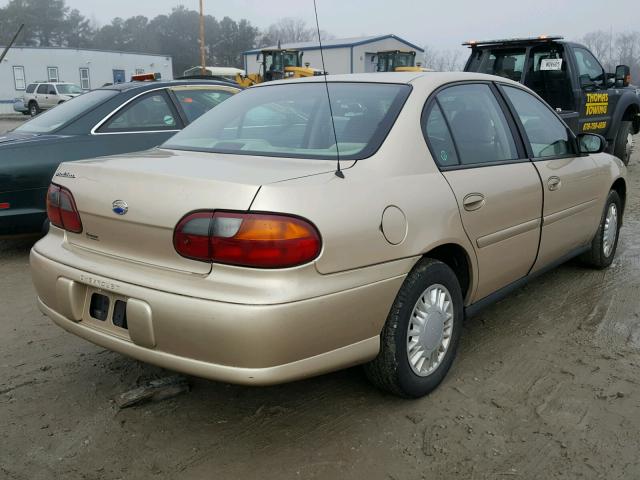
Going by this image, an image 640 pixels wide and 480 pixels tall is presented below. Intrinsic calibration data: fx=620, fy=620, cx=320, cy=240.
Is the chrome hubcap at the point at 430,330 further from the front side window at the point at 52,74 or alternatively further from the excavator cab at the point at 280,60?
the front side window at the point at 52,74

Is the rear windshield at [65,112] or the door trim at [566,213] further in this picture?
the rear windshield at [65,112]

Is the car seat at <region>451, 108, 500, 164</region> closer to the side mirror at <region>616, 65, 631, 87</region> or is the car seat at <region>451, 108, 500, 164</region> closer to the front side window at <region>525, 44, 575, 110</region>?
the front side window at <region>525, 44, 575, 110</region>

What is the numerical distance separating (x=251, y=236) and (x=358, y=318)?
56 cm

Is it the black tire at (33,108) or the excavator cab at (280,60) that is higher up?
the excavator cab at (280,60)

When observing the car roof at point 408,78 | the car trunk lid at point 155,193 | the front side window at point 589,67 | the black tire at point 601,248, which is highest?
the front side window at point 589,67

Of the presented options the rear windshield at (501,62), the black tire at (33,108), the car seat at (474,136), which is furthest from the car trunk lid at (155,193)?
the black tire at (33,108)

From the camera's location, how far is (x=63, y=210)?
2807mm

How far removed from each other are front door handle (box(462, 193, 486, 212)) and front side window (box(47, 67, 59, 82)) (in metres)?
44.4

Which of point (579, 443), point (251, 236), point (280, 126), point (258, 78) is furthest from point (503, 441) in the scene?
point (258, 78)

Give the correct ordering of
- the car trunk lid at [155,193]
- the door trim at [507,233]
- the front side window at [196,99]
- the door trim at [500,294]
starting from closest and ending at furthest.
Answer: the car trunk lid at [155,193]
the door trim at [507,233]
the door trim at [500,294]
the front side window at [196,99]

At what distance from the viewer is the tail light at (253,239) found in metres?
2.23

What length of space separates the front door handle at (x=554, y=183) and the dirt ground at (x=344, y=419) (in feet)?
2.83

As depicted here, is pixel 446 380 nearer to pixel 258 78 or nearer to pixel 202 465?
pixel 202 465

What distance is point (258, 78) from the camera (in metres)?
28.1
